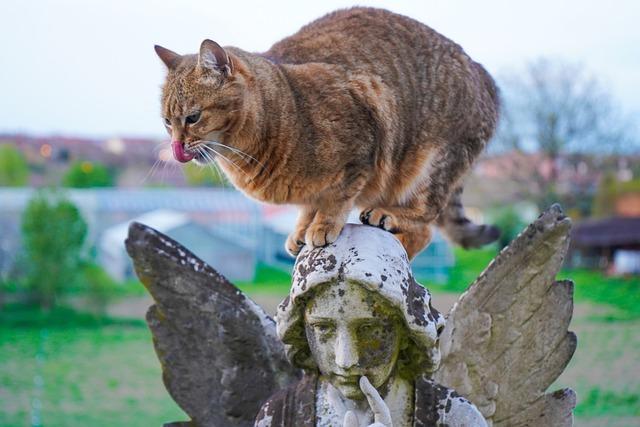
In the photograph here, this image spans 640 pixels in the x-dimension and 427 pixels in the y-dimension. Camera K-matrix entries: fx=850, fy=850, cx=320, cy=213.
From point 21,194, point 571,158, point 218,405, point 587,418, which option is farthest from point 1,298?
point 218,405

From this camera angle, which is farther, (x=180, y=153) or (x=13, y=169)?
(x=13, y=169)

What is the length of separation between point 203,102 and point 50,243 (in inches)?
652

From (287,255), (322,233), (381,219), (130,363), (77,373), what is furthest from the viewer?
(287,255)

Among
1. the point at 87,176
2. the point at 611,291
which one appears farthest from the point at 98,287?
the point at 611,291

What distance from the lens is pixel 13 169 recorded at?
22312 mm

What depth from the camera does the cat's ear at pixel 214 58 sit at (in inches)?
119

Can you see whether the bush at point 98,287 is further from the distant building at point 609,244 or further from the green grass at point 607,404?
the green grass at point 607,404

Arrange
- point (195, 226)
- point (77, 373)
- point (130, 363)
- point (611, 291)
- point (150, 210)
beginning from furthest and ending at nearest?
point (150, 210) → point (195, 226) → point (611, 291) → point (130, 363) → point (77, 373)

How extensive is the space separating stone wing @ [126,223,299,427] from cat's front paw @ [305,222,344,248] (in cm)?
58

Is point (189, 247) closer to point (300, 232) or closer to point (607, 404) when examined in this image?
point (607, 404)

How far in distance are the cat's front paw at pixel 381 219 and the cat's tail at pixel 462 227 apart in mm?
480

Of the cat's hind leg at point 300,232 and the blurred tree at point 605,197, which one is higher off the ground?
the blurred tree at point 605,197

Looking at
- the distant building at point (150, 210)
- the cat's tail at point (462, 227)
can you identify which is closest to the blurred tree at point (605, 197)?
the distant building at point (150, 210)

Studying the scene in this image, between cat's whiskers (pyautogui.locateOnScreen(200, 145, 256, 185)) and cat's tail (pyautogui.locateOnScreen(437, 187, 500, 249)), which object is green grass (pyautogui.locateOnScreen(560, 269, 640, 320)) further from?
cat's whiskers (pyautogui.locateOnScreen(200, 145, 256, 185))
